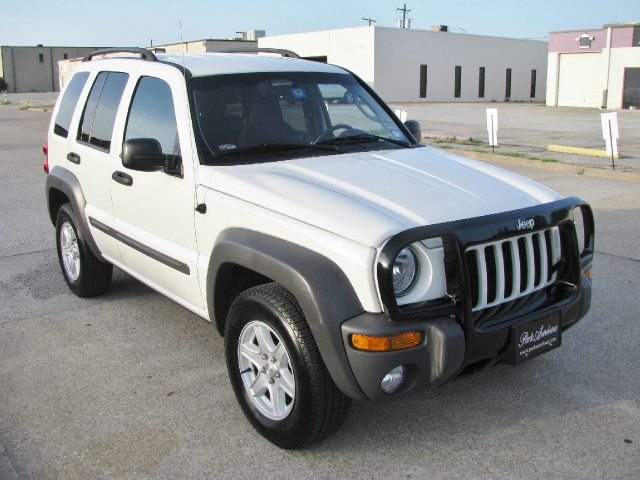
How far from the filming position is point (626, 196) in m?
10.1

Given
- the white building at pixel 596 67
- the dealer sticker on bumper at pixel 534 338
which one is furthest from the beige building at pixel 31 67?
the dealer sticker on bumper at pixel 534 338

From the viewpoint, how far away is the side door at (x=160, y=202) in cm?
402

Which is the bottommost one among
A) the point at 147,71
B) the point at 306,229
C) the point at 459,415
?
the point at 459,415

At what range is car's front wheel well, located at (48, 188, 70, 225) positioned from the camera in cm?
588

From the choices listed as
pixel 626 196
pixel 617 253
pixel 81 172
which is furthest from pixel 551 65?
pixel 81 172

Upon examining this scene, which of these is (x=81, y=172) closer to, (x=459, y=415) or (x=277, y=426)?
→ (x=277, y=426)

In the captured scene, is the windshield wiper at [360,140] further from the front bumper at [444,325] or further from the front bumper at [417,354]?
the front bumper at [417,354]

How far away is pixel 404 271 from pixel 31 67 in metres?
100

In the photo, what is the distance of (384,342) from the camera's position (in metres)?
2.92

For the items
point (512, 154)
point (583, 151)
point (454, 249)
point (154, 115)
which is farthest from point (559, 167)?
point (454, 249)

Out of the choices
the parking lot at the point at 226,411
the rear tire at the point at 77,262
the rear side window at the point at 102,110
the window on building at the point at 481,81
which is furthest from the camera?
the window on building at the point at 481,81

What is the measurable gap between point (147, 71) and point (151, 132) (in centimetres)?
46

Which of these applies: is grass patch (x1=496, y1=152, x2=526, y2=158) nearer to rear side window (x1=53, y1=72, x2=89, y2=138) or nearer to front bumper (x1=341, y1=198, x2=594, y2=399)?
rear side window (x1=53, y1=72, x2=89, y2=138)

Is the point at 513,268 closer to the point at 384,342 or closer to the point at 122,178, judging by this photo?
the point at 384,342
